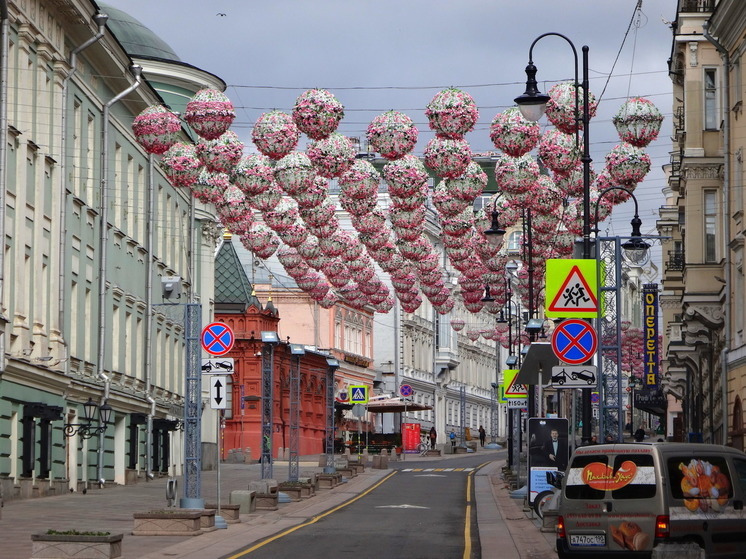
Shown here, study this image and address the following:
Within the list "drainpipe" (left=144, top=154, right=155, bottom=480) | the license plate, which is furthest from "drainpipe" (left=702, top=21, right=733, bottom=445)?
the license plate

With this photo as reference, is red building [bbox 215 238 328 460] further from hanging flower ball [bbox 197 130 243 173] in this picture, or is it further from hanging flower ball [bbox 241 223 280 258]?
hanging flower ball [bbox 197 130 243 173]

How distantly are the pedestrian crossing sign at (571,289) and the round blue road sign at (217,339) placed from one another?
7.35m

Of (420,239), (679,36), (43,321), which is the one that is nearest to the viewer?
(420,239)

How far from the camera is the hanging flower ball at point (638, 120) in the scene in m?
25.2

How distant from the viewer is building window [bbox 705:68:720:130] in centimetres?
3975

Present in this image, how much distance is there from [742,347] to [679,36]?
9.85 m

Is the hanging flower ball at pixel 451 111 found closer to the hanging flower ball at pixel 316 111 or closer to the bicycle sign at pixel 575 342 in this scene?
the hanging flower ball at pixel 316 111

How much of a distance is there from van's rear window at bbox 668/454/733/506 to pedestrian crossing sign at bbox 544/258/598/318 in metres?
4.59

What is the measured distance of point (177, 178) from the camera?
1089 inches

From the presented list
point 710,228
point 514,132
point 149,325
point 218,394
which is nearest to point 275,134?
point 514,132

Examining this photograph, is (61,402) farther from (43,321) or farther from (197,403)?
(197,403)

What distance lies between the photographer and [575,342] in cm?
2234

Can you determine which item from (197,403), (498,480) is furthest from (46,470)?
(498,480)

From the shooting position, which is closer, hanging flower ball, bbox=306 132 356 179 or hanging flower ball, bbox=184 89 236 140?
hanging flower ball, bbox=184 89 236 140
